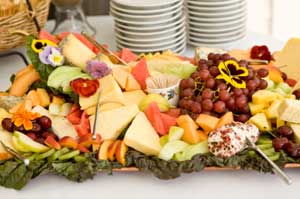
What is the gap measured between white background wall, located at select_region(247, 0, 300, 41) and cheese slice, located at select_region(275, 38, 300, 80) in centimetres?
111

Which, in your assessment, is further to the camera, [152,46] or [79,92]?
[152,46]

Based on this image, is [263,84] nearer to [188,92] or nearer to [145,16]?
[188,92]

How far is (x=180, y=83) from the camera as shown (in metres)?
1.21

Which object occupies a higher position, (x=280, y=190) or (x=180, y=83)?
(x=180, y=83)

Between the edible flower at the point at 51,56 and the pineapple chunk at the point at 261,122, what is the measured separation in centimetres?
40

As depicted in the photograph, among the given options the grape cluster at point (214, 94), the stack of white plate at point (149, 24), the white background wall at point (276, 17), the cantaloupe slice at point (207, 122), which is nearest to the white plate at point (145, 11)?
the stack of white plate at point (149, 24)

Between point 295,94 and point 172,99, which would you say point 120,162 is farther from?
point 295,94

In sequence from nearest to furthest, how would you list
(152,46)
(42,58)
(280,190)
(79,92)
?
(280,190)
(79,92)
(42,58)
(152,46)

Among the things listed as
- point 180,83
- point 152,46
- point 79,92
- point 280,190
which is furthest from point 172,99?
point 152,46

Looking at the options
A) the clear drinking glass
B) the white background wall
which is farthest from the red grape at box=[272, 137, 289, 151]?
the white background wall

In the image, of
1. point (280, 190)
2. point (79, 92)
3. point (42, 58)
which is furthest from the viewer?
point (42, 58)

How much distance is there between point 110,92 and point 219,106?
19 cm

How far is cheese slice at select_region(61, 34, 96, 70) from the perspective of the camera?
130 centimetres

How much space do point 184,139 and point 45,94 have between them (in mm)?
306
